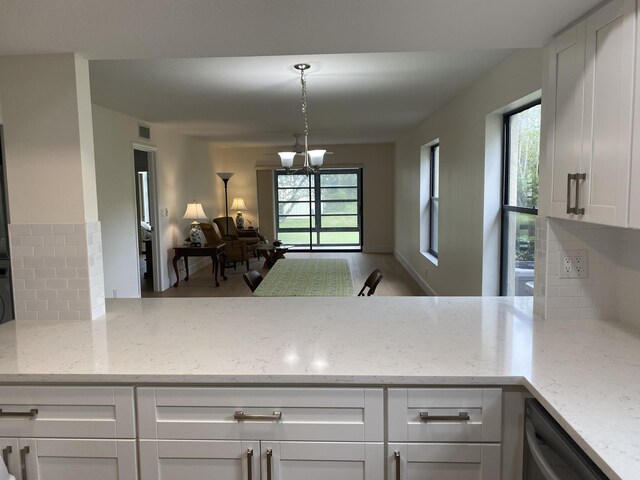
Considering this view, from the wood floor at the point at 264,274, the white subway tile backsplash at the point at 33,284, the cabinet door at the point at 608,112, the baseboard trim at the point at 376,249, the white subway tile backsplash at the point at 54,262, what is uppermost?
the cabinet door at the point at 608,112

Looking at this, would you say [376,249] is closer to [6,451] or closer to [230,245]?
[230,245]

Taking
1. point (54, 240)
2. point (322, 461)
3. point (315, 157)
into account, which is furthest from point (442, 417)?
point (315, 157)

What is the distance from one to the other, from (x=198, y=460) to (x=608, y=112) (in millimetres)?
1728

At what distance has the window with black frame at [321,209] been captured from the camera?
10.2 meters

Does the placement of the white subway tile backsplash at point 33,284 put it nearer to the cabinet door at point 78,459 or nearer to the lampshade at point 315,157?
the cabinet door at point 78,459

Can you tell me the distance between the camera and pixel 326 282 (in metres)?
3.42

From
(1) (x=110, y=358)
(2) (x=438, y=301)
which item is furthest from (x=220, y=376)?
(2) (x=438, y=301)

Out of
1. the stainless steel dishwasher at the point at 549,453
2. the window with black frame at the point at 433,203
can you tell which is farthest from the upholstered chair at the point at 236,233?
the stainless steel dishwasher at the point at 549,453

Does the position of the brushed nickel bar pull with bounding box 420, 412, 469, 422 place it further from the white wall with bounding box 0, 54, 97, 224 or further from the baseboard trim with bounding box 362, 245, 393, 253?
the baseboard trim with bounding box 362, 245, 393, 253

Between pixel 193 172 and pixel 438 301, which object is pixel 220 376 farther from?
pixel 193 172

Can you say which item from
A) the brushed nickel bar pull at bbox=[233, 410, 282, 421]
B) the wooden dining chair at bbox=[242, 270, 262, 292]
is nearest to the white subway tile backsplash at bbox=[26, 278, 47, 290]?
the brushed nickel bar pull at bbox=[233, 410, 282, 421]

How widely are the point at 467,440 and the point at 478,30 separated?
1526 mm

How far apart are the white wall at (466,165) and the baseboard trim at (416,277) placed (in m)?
0.04

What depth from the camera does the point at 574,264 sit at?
1.86 m
